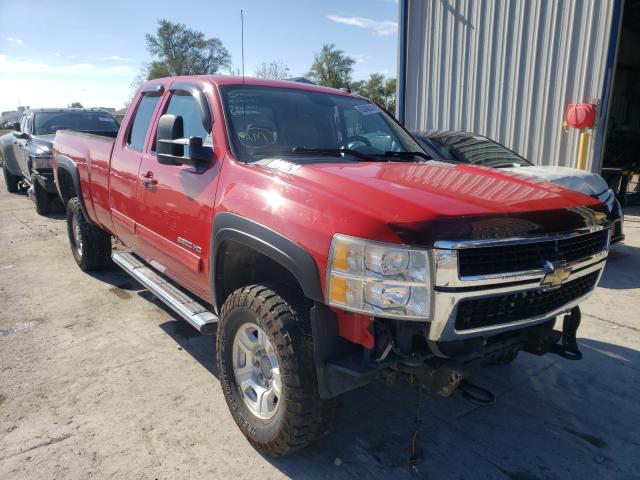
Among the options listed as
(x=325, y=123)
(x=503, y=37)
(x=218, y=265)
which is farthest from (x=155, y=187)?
(x=503, y=37)

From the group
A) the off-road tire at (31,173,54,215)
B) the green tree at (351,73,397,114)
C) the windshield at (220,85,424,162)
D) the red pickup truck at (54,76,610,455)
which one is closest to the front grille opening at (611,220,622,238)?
the windshield at (220,85,424,162)

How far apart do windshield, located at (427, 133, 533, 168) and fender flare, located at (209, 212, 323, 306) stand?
4.02 meters

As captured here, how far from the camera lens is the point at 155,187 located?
3.40 m

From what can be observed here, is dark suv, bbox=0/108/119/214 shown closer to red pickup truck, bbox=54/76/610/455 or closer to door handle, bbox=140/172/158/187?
door handle, bbox=140/172/158/187

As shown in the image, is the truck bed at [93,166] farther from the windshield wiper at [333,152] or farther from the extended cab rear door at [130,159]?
the windshield wiper at [333,152]

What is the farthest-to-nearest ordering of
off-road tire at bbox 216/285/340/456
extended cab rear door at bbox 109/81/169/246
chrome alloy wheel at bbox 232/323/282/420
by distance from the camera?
1. extended cab rear door at bbox 109/81/169/246
2. chrome alloy wheel at bbox 232/323/282/420
3. off-road tire at bbox 216/285/340/456

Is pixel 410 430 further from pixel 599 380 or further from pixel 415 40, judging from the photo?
pixel 415 40

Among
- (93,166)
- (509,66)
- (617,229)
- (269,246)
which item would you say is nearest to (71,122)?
(93,166)

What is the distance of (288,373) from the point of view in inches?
88.6

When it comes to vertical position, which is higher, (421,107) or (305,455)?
(421,107)

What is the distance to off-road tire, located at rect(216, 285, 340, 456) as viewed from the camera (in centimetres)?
225

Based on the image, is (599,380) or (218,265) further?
(599,380)

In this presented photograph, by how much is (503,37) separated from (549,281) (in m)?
8.71

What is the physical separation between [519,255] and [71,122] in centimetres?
1006
